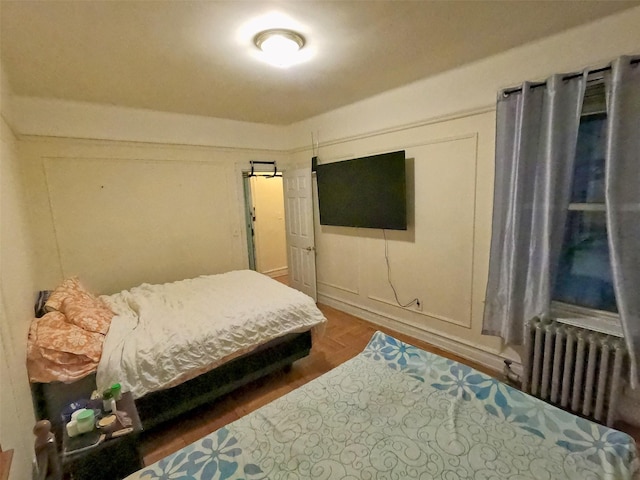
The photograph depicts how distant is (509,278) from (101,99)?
12.8ft

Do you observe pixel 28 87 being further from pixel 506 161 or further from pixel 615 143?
pixel 615 143

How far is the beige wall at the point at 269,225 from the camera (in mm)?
5574

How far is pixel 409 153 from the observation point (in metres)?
2.96

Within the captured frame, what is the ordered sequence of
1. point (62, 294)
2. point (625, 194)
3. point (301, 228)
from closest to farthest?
point (625, 194) → point (62, 294) → point (301, 228)

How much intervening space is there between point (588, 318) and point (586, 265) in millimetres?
362

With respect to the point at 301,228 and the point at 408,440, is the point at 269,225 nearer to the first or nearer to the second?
the point at 301,228

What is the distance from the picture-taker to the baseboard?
8.45ft

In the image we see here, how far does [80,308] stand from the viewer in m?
2.15

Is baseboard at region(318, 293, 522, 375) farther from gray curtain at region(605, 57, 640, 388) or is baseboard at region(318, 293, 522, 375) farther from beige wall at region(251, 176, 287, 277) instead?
beige wall at region(251, 176, 287, 277)

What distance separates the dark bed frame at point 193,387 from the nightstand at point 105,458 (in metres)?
0.48

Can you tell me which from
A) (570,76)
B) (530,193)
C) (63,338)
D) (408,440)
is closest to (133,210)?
(63,338)

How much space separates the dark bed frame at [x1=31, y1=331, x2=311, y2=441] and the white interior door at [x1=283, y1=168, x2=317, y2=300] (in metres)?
1.66

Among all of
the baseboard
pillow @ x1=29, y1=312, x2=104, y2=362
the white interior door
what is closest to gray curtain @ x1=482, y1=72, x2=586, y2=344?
the baseboard

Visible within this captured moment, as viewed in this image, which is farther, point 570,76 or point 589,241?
point 589,241
